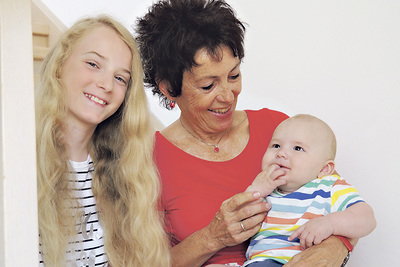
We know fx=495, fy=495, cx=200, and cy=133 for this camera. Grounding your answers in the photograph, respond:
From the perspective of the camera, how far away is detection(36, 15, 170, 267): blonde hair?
1569 mm

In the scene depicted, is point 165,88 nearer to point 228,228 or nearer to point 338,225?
point 228,228

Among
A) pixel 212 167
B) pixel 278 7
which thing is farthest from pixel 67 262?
pixel 278 7

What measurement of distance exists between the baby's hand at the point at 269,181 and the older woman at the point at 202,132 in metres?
0.07

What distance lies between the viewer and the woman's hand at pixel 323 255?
1.49m

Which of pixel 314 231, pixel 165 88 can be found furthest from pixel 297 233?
pixel 165 88

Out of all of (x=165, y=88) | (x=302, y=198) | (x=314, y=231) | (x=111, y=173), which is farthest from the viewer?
(x=165, y=88)

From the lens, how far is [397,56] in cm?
186

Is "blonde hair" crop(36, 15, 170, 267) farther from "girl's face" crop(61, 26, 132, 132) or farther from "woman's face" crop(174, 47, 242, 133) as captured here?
"woman's face" crop(174, 47, 242, 133)

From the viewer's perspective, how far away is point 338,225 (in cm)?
Result: 151

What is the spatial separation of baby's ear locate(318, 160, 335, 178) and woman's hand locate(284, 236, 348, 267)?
214 millimetres

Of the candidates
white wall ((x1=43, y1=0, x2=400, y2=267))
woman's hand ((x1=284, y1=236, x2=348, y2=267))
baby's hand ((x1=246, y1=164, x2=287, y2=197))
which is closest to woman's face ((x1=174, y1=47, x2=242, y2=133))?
baby's hand ((x1=246, y1=164, x2=287, y2=197))

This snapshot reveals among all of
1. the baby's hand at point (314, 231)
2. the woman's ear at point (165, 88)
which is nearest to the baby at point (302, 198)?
the baby's hand at point (314, 231)

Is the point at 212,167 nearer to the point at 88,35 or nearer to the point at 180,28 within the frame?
the point at 180,28

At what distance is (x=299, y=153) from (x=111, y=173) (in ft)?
2.19
